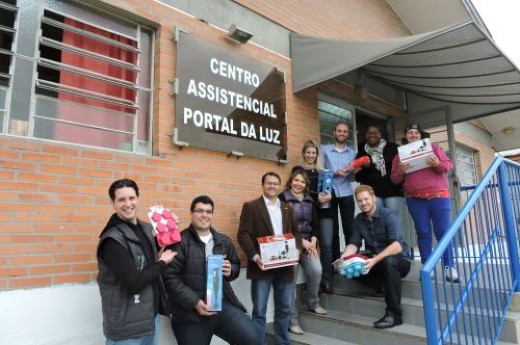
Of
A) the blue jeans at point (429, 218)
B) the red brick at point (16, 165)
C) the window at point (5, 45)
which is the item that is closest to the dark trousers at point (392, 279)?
the blue jeans at point (429, 218)

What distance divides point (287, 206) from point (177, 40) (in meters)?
1.98

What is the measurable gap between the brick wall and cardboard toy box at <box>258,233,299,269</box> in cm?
77

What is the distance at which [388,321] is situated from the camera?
3445mm

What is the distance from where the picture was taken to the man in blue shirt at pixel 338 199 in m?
4.24

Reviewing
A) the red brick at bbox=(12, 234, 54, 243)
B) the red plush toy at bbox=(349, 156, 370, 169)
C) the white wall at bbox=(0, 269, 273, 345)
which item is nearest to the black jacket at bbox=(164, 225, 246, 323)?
the white wall at bbox=(0, 269, 273, 345)

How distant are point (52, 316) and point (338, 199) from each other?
2.99 m

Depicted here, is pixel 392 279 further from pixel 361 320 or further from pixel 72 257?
pixel 72 257

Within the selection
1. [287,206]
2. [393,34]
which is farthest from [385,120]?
[287,206]

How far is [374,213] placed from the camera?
381cm

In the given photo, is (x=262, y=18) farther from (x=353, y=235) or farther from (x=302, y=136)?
(x=353, y=235)

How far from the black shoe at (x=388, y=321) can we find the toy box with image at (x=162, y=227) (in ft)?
6.57

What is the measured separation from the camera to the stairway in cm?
318

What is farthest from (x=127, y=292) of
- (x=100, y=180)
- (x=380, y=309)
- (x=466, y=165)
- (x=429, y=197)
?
(x=466, y=165)

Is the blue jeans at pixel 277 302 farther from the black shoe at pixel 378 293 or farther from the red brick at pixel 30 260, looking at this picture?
the red brick at pixel 30 260
